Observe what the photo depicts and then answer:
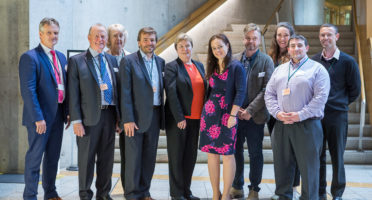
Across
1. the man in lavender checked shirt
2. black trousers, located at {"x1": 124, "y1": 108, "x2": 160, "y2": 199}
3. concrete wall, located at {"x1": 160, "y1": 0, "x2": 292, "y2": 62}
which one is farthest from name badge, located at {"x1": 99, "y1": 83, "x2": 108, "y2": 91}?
concrete wall, located at {"x1": 160, "y1": 0, "x2": 292, "y2": 62}

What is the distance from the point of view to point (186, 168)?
373cm

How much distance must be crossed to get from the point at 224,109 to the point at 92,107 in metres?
1.16

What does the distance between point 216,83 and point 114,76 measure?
0.97 m

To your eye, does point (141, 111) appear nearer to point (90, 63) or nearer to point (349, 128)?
point (90, 63)

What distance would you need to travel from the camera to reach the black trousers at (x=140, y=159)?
3.58 meters

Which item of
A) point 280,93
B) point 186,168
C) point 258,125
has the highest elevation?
point 280,93

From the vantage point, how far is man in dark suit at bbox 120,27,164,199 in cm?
354

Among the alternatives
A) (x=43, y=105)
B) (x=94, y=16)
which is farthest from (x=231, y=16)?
(x=43, y=105)

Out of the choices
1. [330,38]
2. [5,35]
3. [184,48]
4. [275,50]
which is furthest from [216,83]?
[5,35]

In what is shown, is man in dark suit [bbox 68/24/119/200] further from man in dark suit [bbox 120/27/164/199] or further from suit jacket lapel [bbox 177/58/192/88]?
suit jacket lapel [bbox 177/58/192/88]

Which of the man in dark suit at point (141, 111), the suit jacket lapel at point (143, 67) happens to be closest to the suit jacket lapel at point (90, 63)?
the man in dark suit at point (141, 111)

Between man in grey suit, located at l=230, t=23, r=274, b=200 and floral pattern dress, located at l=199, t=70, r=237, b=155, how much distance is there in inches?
12.8

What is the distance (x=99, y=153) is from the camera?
361cm

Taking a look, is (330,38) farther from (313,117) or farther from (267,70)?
(313,117)
